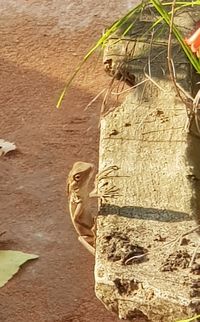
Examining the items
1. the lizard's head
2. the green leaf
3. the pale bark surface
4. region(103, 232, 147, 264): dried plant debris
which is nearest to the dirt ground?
the green leaf

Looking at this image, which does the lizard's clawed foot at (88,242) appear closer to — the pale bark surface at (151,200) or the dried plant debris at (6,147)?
the pale bark surface at (151,200)

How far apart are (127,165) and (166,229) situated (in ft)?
0.95

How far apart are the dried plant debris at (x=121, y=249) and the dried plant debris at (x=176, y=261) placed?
0.20 feet

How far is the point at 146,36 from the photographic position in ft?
10.3

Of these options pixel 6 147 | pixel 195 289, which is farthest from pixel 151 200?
pixel 6 147

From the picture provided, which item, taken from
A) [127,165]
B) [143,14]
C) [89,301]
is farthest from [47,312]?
[143,14]

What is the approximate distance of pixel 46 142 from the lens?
3986 millimetres

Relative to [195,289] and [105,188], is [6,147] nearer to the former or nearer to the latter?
[105,188]

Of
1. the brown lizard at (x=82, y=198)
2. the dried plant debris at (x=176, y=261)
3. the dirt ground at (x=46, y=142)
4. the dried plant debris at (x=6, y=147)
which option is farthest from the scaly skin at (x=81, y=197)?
the dried plant debris at (x=6, y=147)

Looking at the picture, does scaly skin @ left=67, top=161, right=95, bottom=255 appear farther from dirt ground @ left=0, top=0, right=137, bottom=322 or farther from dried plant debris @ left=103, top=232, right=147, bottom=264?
dried plant debris @ left=103, top=232, right=147, bottom=264

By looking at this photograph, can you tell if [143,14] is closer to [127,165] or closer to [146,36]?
[146,36]

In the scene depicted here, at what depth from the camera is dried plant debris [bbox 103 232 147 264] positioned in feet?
7.45

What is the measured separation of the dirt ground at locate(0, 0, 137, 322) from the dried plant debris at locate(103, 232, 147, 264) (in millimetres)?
803

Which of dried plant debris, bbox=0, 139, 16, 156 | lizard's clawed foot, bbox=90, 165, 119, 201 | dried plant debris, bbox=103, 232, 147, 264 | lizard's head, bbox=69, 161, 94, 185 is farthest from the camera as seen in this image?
dried plant debris, bbox=0, 139, 16, 156
